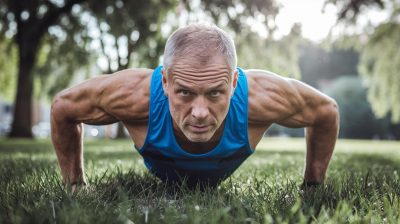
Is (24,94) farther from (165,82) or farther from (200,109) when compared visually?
(200,109)

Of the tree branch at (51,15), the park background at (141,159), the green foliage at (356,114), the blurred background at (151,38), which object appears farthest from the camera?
the green foliage at (356,114)

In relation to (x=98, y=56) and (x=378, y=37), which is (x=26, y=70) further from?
(x=378, y=37)

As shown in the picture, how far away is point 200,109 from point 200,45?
1.21 ft

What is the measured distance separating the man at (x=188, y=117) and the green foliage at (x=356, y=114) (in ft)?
104

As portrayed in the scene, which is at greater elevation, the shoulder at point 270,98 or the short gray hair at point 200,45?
the short gray hair at point 200,45

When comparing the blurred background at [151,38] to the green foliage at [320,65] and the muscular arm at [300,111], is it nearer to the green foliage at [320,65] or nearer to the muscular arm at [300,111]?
the muscular arm at [300,111]

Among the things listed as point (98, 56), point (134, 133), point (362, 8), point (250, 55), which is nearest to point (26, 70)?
point (98, 56)

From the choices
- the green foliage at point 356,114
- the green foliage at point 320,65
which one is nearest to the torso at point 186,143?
the green foliage at point 356,114

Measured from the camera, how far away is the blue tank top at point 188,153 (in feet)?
9.39

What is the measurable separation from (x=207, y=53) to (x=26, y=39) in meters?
15.4

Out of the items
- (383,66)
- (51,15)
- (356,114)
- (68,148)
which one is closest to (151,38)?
(51,15)

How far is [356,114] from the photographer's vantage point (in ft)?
109

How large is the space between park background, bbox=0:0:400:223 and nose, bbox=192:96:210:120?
0.48m

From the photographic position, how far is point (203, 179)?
3.20 meters
